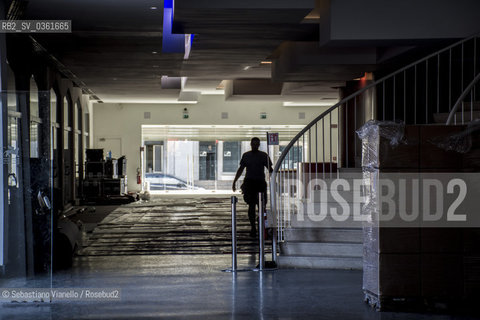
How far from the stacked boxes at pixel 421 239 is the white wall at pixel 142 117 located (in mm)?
16557

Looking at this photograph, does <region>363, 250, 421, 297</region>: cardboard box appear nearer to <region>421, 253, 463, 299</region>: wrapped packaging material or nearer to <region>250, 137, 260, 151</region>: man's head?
<region>421, 253, 463, 299</region>: wrapped packaging material

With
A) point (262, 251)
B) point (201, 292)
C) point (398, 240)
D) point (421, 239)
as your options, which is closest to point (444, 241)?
point (421, 239)

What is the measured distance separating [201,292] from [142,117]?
52.7 feet

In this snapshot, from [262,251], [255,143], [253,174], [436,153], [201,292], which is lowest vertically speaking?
[201,292]

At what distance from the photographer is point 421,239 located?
4.86m

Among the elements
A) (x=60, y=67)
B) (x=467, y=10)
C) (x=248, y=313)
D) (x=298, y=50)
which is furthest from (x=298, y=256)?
(x=60, y=67)

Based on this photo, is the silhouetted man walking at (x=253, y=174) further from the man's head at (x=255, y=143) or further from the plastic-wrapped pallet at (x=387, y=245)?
the plastic-wrapped pallet at (x=387, y=245)

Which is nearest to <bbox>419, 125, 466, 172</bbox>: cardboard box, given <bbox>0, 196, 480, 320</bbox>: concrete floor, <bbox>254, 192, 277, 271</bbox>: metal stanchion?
<bbox>0, 196, 480, 320</bbox>: concrete floor

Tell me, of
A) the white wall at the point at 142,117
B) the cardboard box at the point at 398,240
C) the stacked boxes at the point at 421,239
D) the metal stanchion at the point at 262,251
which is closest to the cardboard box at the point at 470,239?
the stacked boxes at the point at 421,239

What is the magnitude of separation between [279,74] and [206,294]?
24.5ft

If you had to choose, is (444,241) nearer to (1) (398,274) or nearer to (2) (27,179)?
(1) (398,274)

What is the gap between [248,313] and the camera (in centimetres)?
485

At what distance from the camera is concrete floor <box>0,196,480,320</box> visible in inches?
190

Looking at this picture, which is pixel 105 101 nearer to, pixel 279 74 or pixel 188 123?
pixel 188 123
